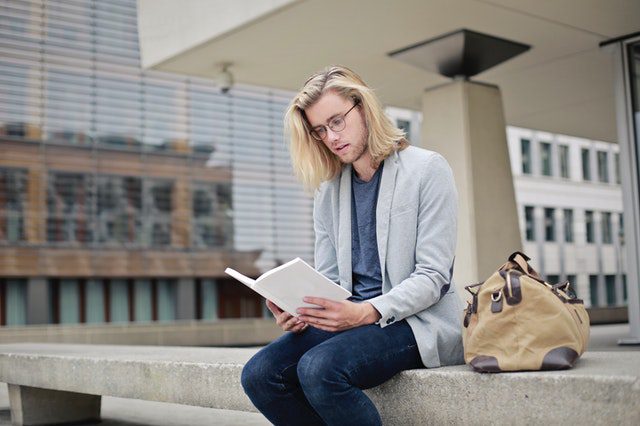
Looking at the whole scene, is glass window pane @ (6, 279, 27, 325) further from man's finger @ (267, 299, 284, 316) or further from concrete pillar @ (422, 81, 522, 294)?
man's finger @ (267, 299, 284, 316)

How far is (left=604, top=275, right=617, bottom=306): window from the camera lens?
5481cm

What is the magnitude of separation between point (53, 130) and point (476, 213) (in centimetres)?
3033

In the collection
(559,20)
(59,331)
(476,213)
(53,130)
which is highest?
(53,130)

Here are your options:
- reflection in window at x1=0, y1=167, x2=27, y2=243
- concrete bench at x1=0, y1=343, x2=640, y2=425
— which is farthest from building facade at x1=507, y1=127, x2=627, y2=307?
concrete bench at x1=0, y1=343, x2=640, y2=425

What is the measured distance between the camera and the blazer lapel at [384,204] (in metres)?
3.80

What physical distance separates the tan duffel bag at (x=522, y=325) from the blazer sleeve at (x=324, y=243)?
2.75ft

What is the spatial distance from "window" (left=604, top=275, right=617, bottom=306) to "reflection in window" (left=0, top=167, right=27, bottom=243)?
1395 inches

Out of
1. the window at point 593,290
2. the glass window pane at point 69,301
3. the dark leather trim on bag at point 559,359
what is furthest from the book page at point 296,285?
the window at point 593,290

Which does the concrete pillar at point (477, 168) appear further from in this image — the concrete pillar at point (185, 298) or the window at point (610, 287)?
the window at point (610, 287)

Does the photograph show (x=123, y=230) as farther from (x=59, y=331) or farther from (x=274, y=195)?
(x=59, y=331)

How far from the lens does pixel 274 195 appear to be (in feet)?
144

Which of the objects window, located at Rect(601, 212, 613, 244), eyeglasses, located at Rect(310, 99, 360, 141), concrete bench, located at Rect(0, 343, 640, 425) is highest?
window, located at Rect(601, 212, 613, 244)

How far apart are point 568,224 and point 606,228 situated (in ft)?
9.97

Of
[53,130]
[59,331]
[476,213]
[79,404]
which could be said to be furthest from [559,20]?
[53,130]
